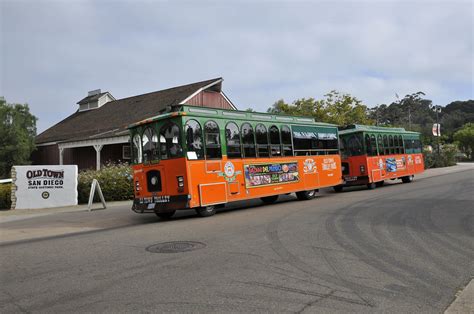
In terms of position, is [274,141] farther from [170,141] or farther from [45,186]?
[45,186]

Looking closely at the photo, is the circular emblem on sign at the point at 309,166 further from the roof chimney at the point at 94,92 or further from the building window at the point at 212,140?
the roof chimney at the point at 94,92

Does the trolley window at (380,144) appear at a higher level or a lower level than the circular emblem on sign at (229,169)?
higher

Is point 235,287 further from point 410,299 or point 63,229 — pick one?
point 63,229

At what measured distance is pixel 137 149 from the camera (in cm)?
1259

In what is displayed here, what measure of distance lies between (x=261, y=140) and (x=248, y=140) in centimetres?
64

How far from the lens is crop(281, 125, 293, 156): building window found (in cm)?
1488

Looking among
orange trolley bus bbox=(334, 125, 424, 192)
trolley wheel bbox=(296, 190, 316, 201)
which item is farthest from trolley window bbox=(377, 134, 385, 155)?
trolley wheel bbox=(296, 190, 316, 201)

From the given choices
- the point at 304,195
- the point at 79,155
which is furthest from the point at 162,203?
the point at 79,155

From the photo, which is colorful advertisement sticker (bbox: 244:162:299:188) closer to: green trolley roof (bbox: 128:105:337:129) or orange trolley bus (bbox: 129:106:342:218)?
orange trolley bus (bbox: 129:106:342:218)

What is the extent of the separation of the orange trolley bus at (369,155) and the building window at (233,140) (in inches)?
347

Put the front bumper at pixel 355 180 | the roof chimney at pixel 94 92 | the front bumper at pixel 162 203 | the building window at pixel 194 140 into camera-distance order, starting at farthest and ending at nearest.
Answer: the roof chimney at pixel 94 92, the front bumper at pixel 355 180, the building window at pixel 194 140, the front bumper at pixel 162 203

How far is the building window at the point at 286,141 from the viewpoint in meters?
14.9

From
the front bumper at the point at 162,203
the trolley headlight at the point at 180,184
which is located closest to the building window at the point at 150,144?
the trolley headlight at the point at 180,184

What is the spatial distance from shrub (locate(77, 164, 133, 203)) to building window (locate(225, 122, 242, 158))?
8.29 m
